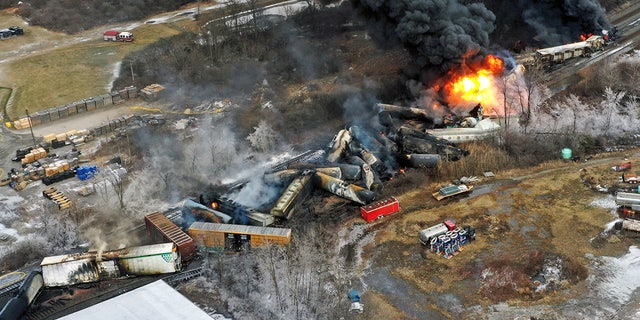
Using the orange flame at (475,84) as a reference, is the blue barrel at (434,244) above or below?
below

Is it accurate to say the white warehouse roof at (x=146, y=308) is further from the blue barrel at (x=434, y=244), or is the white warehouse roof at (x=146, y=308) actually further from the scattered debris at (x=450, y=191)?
the scattered debris at (x=450, y=191)

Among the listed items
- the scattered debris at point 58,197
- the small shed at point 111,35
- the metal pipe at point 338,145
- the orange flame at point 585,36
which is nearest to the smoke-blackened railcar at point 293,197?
the metal pipe at point 338,145

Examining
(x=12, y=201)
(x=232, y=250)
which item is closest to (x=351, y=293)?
(x=232, y=250)

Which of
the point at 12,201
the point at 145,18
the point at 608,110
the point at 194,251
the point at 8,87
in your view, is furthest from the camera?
the point at 145,18

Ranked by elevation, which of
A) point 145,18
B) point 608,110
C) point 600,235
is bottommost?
point 600,235

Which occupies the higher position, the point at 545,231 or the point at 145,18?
the point at 145,18

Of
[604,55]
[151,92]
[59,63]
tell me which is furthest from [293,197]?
[604,55]

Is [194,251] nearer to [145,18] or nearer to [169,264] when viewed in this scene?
[169,264]
